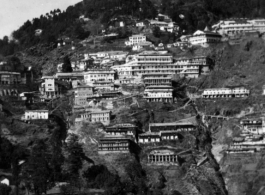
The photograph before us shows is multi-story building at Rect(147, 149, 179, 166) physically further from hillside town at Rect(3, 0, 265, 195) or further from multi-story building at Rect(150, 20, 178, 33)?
multi-story building at Rect(150, 20, 178, 33)

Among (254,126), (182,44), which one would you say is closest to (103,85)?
(182,44)

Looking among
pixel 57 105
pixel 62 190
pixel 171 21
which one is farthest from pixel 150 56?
pixel 62 190

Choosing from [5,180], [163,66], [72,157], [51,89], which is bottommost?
[5,180]

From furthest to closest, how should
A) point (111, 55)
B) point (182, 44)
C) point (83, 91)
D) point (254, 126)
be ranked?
point (111, 55), point (182, 44), point (83, 91), point (254, 126)

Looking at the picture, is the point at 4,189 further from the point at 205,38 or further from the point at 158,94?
the point at 205,38

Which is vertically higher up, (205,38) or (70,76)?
Result: (205,38)

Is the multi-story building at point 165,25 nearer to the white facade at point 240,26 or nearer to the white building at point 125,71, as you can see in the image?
the white facade at point 240,26

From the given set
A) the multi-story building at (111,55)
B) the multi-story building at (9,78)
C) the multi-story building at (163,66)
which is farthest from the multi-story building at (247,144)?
the multi-story building at (9,78)
